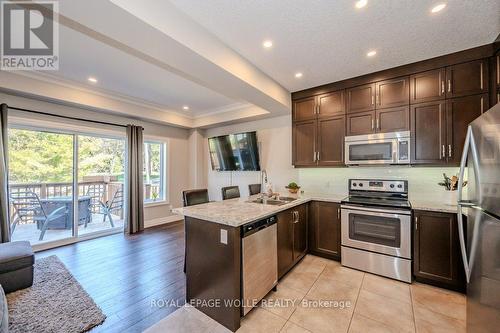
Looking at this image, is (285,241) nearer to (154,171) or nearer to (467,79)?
(467,79)

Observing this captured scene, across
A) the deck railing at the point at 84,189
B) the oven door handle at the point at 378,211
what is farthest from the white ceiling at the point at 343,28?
the deck railing at the point at 84,189

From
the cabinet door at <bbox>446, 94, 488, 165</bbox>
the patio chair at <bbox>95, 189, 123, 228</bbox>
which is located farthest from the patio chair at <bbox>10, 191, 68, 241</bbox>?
the cabinet door at <bbox>446, 94, 488, 165</bbox>

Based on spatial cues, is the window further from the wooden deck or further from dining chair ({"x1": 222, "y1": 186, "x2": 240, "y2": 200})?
dining chair ({"x1": 222, "y1": 186, "x2": 240, "y2": 200})

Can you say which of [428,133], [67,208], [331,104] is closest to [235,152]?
[331,104]

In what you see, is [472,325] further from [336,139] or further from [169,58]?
[169,58]

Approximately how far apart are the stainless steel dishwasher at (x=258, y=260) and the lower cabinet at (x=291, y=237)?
0.55 ft

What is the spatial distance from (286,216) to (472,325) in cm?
165

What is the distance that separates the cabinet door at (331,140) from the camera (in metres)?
3.34

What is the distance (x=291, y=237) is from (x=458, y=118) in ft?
8.50

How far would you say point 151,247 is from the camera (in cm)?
364

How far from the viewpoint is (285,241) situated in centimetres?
255

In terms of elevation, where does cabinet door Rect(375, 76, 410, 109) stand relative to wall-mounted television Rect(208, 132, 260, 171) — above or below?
above

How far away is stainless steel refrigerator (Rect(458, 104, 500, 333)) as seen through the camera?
1.17m

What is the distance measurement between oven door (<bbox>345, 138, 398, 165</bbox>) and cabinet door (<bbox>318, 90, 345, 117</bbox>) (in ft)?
1.75
